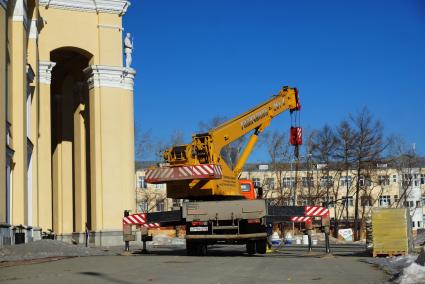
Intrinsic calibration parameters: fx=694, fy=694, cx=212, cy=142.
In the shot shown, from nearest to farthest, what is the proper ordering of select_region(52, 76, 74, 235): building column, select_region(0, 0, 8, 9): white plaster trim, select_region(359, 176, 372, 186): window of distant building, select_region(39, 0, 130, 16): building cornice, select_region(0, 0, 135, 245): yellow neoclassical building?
select_region(0, 0, 8, 9): white plaster trim, select_region(0, 0, 135, 245): yellow neoclassical building, select_region(39, 0, 130, 16): building cornice, select_region(52, 76, 74, 235): building column, select_region(359, 176, 372, 186): window of distant building

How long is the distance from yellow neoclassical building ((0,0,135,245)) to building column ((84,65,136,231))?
0.06m

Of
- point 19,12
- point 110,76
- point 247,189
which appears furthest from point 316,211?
point 110,76

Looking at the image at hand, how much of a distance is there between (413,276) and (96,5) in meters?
30.3

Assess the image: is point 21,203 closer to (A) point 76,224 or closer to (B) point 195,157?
(B) point 195,157

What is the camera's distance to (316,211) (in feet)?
78.8

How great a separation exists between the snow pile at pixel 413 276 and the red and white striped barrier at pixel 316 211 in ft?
36.7

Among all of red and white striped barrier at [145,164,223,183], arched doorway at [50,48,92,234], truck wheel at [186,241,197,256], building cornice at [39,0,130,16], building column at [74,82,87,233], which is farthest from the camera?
building column at [74,82,87,233]

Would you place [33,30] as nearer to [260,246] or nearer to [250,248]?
[250,248]

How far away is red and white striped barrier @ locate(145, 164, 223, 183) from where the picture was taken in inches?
906

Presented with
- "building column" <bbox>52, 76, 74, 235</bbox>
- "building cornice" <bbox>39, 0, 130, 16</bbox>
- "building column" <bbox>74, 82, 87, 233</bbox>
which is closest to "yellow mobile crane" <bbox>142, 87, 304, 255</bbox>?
"building cornice" <bbox>39, 0, 130, 16</bbox>

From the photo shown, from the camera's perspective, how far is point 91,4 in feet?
128

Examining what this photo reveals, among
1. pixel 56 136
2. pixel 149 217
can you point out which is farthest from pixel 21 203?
pixel 56 136

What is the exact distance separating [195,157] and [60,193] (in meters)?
22.1

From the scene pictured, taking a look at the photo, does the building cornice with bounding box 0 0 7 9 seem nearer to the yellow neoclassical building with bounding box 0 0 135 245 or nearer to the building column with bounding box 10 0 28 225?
the building column with bounding box 10 0 28 225
